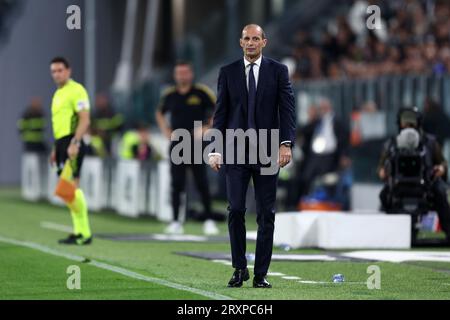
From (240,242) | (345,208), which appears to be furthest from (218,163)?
(345,208)

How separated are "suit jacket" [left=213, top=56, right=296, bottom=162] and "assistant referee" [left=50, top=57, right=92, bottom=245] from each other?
5320 mm

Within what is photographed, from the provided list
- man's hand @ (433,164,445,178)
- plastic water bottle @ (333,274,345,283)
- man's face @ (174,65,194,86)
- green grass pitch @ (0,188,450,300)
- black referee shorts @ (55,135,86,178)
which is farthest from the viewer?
man's face @ (174,65,194,86)

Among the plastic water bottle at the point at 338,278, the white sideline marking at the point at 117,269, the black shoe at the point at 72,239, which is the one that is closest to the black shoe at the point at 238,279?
the white sideline marking at the point at 117,269

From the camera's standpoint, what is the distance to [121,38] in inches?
1630

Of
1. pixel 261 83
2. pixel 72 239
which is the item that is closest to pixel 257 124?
pixel 261 83

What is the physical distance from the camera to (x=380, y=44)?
29141 millimetres

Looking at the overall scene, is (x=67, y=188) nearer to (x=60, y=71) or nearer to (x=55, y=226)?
(x=60, y=71)

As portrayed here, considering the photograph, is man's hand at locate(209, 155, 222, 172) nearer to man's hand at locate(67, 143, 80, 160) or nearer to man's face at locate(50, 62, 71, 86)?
man's hand at locate(67, 143, 80, 160)

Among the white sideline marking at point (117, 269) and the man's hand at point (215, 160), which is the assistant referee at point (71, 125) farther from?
the man's hand at point (215, 160)

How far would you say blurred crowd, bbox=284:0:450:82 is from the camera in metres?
27.1

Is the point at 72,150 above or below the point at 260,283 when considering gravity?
Answer: above

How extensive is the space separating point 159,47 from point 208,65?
6818mm

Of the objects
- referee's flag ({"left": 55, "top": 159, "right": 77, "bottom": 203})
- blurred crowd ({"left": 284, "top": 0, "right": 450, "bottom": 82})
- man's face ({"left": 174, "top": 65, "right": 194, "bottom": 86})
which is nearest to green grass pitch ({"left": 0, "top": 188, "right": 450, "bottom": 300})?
referee's flag ({"left": 55, "top": 159, "right": 77, "bottom": 203})

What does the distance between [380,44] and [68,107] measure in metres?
12.1
